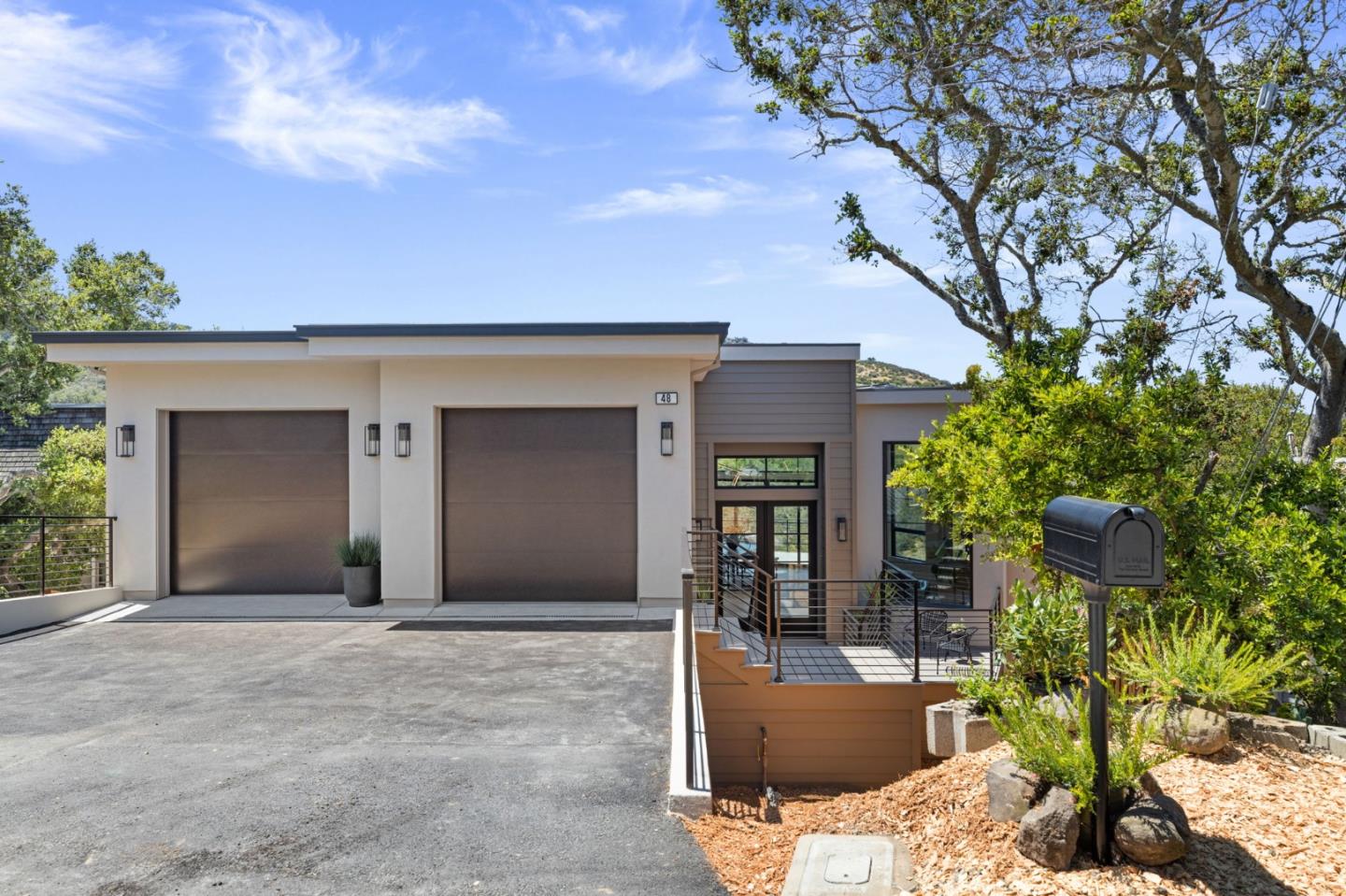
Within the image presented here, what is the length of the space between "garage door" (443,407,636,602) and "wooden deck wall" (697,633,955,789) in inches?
103

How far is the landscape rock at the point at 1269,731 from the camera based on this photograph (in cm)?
457

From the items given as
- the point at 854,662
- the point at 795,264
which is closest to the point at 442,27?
the point at 795,264

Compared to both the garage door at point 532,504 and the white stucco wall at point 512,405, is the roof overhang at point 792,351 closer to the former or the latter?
the white stucco wall at point 512,405

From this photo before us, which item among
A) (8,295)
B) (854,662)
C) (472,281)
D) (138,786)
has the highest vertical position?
(472,281)

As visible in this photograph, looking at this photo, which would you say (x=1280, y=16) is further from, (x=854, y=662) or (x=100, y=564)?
(x=100, y=564)

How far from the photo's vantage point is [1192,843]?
348cm

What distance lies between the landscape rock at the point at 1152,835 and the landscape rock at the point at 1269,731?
168 cm

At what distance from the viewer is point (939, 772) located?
211 inches

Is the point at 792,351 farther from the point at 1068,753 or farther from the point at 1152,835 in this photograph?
the point at 1152,835

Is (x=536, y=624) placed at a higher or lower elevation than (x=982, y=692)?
lower

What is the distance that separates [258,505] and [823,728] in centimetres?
776

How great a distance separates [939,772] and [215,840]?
13.5 feet

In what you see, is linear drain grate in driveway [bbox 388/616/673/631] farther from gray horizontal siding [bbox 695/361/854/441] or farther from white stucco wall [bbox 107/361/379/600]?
gray horizontal siding [bbox 695/361/854/441]

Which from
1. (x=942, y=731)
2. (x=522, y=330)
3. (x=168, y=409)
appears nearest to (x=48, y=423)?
(x=168, y=409)
